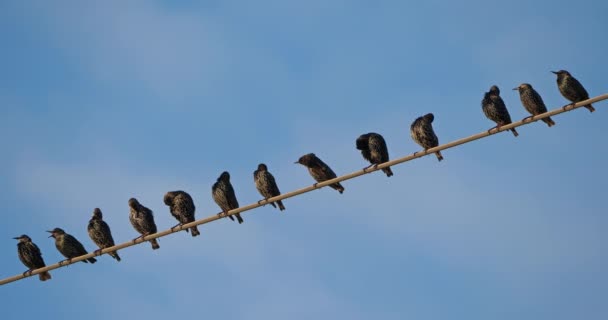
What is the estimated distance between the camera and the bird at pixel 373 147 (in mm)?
23375

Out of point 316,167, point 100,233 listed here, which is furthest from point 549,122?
point 100,233

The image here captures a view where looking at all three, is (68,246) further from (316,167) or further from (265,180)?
(316,167)

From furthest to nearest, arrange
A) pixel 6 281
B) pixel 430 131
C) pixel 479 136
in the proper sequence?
pixel 430 131, pixel 6 281, pixel 479 136

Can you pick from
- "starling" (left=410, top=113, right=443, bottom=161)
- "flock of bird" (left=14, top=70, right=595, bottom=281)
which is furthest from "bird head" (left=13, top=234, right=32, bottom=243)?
"starling" (left=410, top=113, right=443, bottom=161)

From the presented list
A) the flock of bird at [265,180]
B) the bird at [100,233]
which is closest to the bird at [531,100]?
the flock of bird at [265,180]

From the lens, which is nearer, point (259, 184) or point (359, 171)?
point (359, 171)

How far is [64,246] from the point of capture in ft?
76.3

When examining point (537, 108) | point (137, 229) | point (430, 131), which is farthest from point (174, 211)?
point (537, 108)

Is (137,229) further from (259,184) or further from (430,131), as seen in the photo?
(430,131)

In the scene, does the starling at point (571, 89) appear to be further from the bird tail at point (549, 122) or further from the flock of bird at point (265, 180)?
the bird tail at point (549, 122)

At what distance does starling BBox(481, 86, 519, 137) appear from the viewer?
2270cm

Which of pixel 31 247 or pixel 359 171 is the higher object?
pixel 31 247

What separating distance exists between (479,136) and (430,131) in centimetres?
527

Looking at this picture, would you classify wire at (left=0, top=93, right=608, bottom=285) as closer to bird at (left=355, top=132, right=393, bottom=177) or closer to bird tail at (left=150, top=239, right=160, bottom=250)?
bird tail at (left=150, top=239, right=160, bottom=250)
